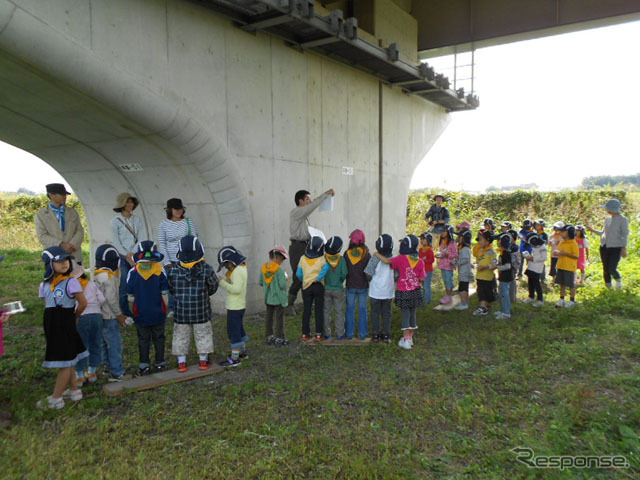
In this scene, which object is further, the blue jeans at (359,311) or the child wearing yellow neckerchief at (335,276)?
the blue jeans at (359,311)

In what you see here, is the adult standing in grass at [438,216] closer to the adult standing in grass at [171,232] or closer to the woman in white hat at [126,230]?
the adult standing in grass at [171,232]

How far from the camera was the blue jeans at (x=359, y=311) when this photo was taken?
6641mm

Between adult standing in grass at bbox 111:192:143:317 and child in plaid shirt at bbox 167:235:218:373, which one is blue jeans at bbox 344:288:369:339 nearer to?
child in plaid shirt at bbox 167:235:218:373

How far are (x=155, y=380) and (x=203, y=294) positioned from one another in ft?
3.55

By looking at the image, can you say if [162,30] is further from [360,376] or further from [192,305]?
[360,376]

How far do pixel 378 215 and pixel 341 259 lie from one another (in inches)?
224

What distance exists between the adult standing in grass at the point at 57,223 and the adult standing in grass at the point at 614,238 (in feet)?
30.4

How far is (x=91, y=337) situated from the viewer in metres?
4.89

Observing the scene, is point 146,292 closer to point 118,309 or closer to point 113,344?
point 118,309

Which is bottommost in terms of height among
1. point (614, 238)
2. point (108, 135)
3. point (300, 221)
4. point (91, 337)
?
point (91, 337)

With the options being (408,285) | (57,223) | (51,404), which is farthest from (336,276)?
(57,223)

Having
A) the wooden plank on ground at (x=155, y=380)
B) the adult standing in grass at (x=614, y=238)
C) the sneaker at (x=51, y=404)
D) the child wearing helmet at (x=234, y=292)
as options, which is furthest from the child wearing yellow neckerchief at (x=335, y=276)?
the adult standing in grass at (x=614, y=238)

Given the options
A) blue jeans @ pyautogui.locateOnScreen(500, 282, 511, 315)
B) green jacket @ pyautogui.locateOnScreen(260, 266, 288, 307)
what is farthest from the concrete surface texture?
blue jeans @ pyautogui.locateOnScreen(500, 282, 511, 315)

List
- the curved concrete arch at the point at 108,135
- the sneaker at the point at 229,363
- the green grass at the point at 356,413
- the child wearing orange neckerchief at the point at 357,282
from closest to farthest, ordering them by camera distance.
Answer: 1. the green grass at the point at 356,413
2. the curved concrete arch at the point at 108,135
3. the sneaker at the point at 229,363
4. the child wearing orange neckerchief at the point at 357,282
